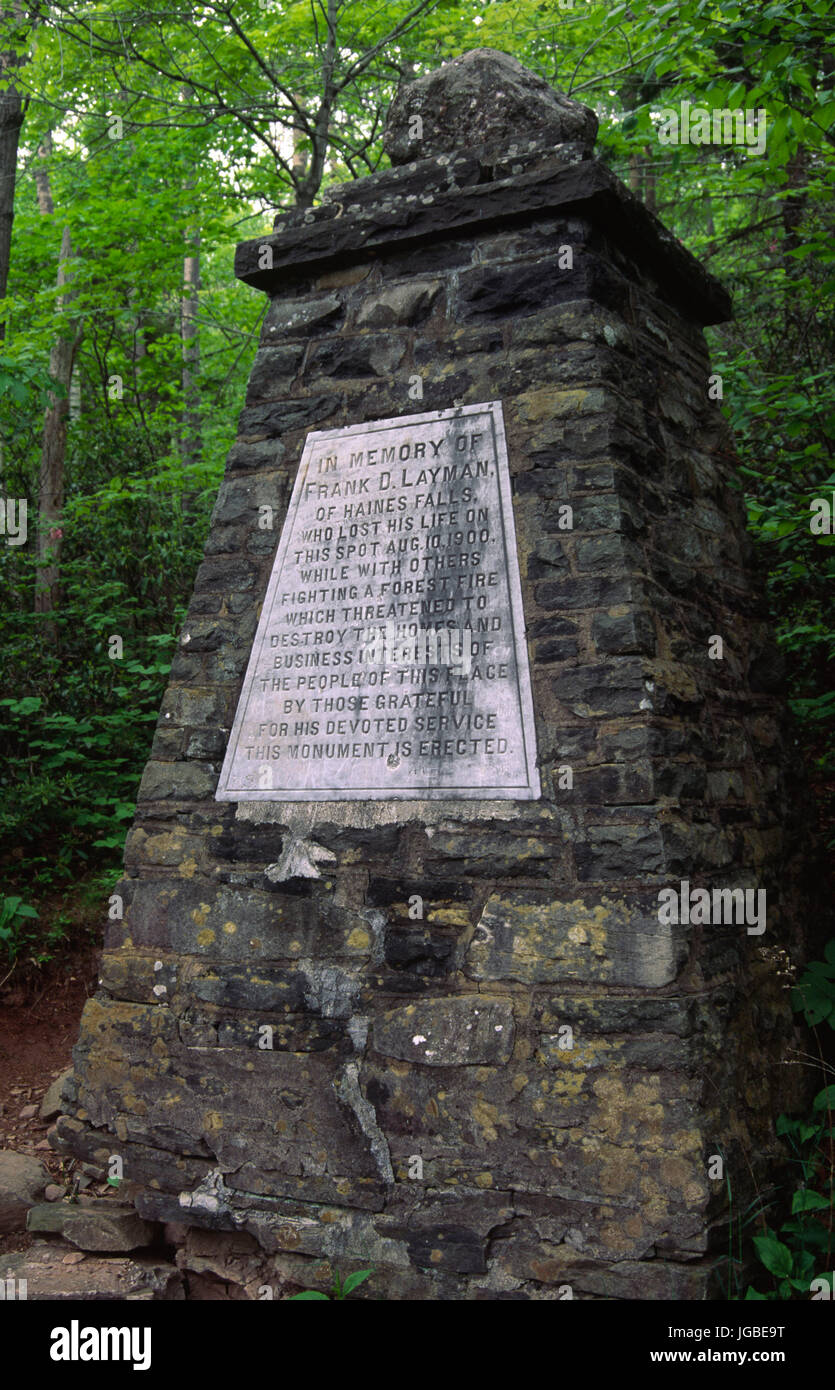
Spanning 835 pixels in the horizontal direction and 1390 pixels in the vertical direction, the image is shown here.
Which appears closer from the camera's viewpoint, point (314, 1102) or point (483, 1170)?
point (483, 1170)

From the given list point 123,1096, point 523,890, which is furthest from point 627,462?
point 123,1096

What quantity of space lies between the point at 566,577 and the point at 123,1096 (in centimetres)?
222

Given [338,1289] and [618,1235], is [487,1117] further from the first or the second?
[338,1289]

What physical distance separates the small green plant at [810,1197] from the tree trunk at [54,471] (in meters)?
5.72

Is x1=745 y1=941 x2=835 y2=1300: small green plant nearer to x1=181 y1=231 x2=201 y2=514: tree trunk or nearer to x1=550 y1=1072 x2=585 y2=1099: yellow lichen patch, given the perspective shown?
x1=550 y1=1072 x2=585 y2=1099: yellow lichen patch

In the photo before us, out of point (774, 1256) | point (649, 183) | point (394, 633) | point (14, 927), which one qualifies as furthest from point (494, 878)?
point (649, 183)

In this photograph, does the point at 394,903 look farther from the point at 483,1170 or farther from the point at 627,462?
the point at 627,462

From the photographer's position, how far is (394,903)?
10.2 feet

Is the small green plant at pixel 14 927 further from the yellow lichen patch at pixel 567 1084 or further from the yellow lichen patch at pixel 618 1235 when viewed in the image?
the yellow lichen patch at pixel 618 1235

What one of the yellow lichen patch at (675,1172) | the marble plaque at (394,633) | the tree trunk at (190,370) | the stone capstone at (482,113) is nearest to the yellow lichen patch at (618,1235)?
the yellow lichen patch at (675,1172)

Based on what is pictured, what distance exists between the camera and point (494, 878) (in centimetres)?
298

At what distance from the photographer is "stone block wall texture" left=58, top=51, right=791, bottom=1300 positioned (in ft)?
9.07

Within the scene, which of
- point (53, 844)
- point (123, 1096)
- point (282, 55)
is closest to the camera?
point (123, 1096)

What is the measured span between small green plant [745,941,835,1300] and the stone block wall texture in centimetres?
17
